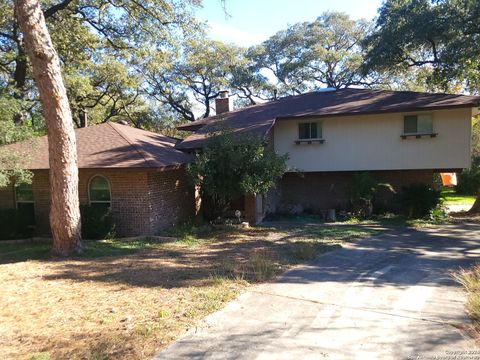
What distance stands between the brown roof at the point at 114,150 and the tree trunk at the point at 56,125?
304 centimetres

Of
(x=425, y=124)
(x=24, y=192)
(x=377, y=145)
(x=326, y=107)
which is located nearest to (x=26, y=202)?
(x=24, y=192)

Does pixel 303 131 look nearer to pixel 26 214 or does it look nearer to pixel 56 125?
pixel 56 125

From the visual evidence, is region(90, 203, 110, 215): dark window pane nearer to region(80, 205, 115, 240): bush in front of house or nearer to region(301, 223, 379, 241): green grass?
region(80, 205, 115, 240): bush in front of house

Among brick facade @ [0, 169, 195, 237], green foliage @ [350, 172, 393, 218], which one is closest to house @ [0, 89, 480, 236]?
brick facade @ [0, 169, 195, 237]

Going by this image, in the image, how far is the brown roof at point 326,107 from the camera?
1591 centimetres

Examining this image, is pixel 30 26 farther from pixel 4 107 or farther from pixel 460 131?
pixel 460 131

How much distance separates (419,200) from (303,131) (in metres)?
5.80

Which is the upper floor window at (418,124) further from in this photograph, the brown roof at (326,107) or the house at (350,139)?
the brown roof at (326,107)

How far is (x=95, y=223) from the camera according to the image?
13070mm

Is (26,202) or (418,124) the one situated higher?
(418,124)

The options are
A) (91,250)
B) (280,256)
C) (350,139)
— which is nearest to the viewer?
(280,256)

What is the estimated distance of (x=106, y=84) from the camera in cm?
2892

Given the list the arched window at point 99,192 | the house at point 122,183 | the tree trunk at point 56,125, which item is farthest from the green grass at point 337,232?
the tree trunk at point 56,125

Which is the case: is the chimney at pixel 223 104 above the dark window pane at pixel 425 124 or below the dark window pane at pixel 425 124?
above
